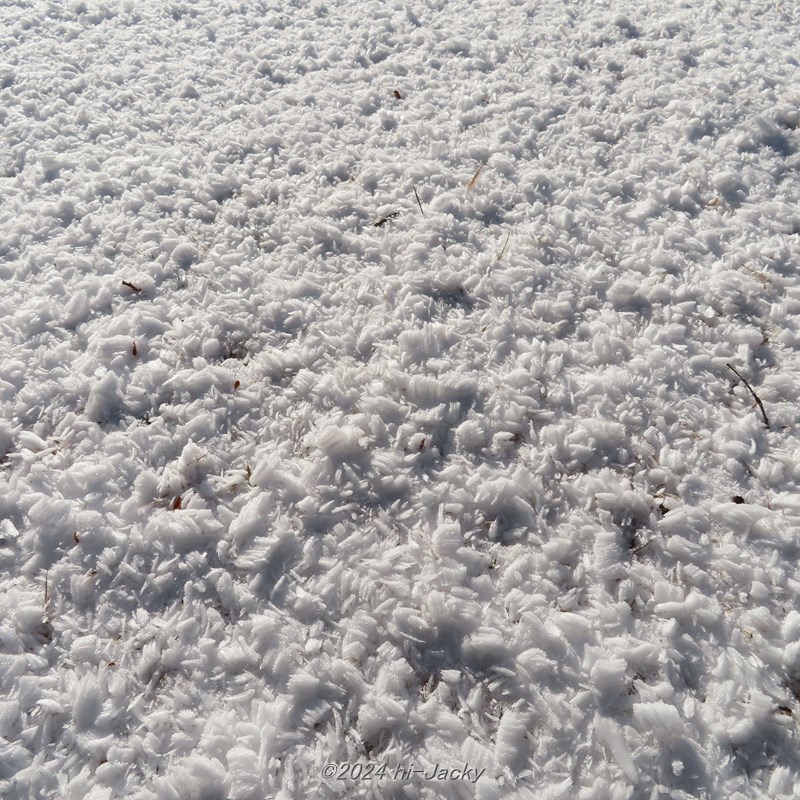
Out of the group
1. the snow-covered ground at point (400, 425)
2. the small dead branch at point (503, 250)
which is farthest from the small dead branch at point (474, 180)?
the small dead branch at point (503, 250)

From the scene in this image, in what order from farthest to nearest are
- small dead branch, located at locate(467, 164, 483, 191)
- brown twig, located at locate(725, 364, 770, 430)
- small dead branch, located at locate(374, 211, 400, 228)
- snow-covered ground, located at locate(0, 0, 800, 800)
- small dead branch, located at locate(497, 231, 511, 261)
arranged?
small dead branch, located at locate(467, 164, 483, 191), small dead branch, located at locate(374, 211, 400, 228), small dead branch, located at locate(497, 231, 511, 261), brown twig, located at locate(725, 364, 770, 430), snow-covered ground, located at locate(0, 0, 800, 800)

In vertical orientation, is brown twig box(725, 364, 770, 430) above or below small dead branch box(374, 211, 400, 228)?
below

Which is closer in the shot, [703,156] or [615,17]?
[703,156]

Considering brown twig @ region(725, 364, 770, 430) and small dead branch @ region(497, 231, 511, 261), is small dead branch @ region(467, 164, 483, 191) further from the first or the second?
brown twig @ region(725, 364, 770, 430)

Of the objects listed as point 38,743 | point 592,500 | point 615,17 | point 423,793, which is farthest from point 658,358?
point 615,17

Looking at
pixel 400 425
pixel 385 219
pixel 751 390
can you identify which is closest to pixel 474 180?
pixel 385 219

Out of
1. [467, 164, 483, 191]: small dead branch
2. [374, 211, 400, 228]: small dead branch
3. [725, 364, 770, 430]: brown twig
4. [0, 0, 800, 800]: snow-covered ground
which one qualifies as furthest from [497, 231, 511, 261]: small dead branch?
[725, 364, 770, 430]: brown twig

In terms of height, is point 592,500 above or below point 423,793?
above

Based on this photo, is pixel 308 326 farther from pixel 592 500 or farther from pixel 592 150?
pixel 592 150
